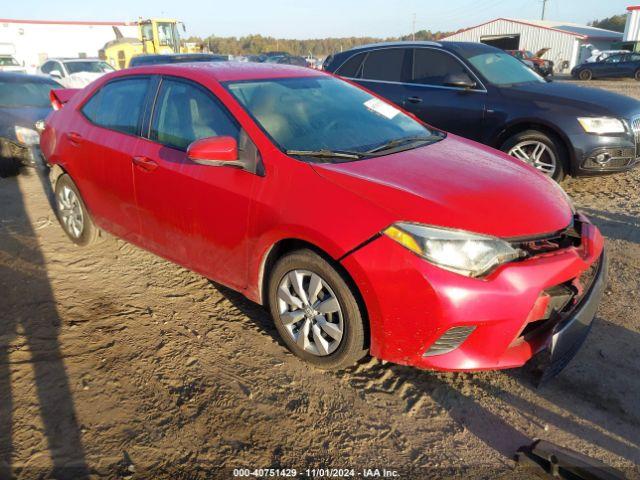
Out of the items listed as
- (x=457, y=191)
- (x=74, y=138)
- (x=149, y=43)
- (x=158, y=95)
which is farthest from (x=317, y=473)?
(x=149, y=43)

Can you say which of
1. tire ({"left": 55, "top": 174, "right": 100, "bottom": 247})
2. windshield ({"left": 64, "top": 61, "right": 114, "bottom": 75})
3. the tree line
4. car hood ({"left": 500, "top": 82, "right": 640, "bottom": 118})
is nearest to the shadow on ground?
tire ({"left": 55, "top": 174, "right": 100, "bottom": 247})

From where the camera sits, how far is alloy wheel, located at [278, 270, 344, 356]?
8.63ft

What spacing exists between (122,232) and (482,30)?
152 ft

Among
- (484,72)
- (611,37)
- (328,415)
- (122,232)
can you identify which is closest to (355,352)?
(328,415)

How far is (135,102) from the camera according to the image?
12.0 ft

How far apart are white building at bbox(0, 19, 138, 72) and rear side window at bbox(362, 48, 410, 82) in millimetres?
27521

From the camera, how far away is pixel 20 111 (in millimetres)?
7488

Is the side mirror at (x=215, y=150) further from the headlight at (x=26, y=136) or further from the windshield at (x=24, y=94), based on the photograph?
the windshield at (x=24, y=94)

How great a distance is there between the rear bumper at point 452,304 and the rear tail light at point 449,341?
0.01m

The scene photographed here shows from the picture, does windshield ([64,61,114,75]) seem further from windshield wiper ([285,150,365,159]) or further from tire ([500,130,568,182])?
windshield wiper ([285,150,365,159])

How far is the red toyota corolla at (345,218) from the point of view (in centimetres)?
232

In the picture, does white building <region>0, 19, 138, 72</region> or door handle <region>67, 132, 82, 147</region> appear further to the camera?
white building <region>0, 19, 138, 72</region>

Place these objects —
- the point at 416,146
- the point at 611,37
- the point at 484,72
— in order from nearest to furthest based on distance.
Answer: the point at 416,146
the point at 484,72
the point at 611,37

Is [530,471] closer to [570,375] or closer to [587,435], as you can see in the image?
[587,435]
